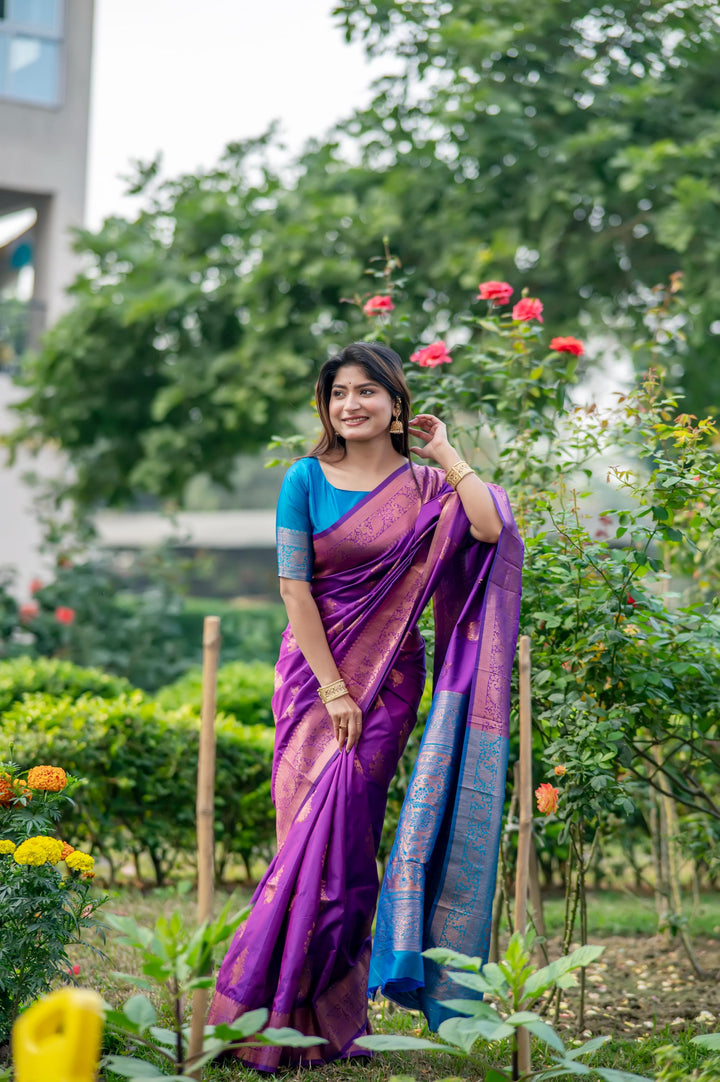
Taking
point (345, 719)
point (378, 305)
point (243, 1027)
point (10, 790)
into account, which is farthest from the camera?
point (378, 305)

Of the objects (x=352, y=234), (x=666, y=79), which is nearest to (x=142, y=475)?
(x=352, y=234)

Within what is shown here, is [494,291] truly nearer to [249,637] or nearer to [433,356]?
[433,356]

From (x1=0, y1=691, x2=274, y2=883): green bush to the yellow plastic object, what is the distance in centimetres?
308

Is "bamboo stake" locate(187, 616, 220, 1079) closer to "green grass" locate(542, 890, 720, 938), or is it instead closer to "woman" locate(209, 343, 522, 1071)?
"woman" locate(209, 343, 522, 1071)

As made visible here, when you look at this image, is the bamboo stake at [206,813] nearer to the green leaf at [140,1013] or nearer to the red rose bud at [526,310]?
the green leaf at [140,1013]

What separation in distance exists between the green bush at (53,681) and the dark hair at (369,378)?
3.11 meters

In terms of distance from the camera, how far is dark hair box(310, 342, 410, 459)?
2.87 metres

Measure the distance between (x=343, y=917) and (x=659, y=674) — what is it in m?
1.14

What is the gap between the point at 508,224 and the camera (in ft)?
24.2

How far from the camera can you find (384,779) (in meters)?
2.88

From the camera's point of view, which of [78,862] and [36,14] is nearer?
[78,862]

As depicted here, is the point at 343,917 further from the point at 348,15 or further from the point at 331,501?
the point at 348,15

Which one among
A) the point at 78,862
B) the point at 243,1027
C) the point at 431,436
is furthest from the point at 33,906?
the point at 431,436

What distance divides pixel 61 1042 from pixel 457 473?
1.84 metres
